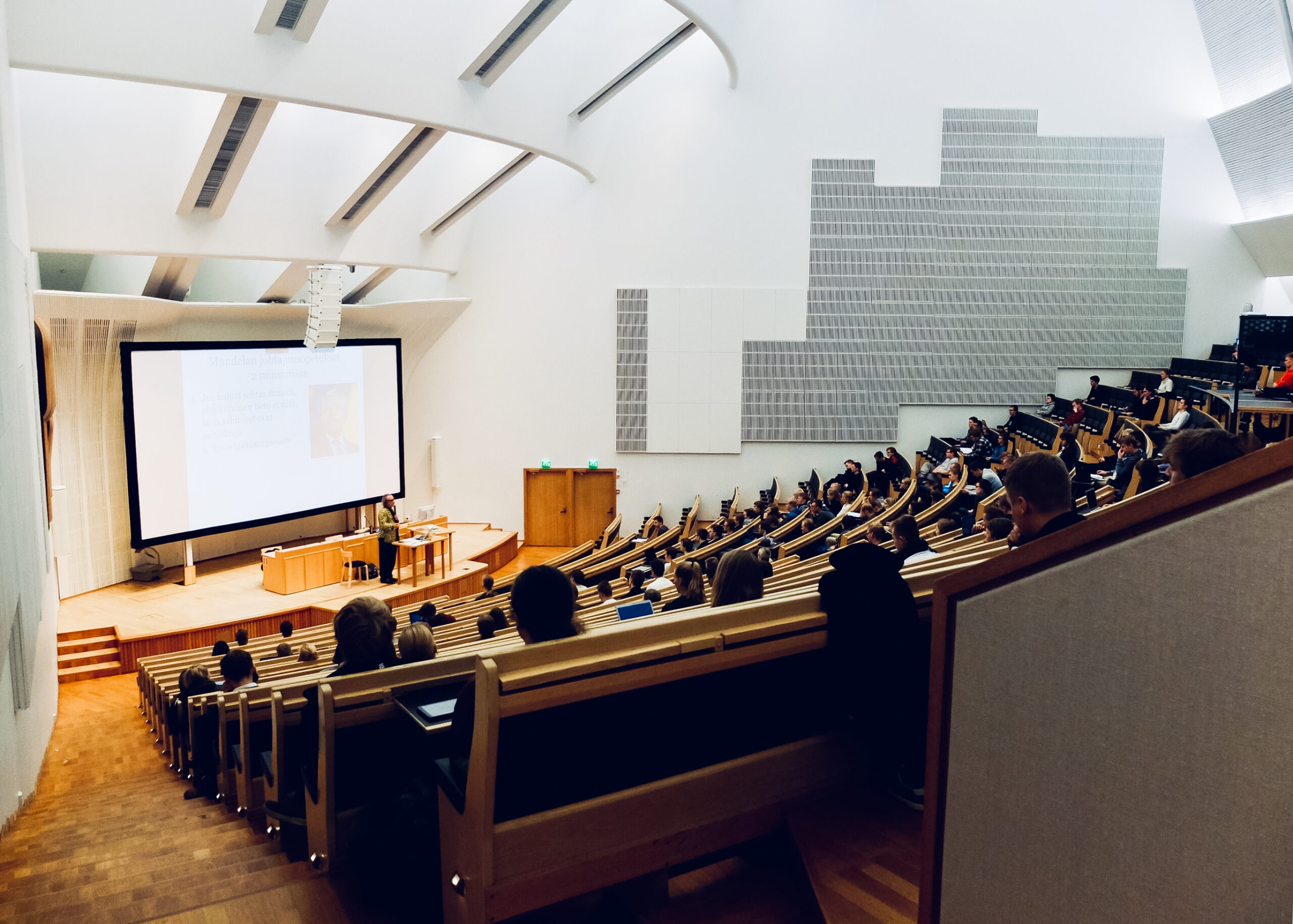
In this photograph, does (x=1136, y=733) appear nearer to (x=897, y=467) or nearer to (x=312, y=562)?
(x=312, y=562)

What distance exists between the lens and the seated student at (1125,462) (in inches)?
265

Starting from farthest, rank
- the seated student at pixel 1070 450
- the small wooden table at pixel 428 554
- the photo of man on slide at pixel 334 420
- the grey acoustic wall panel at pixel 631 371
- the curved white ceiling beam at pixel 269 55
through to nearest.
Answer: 1. the grey acoustic wall panel at pixel 631 371
2. the photo of man on slide at pixel 334 420
3. the small wooden table at pixel 428 554
4. the seated student at pixel 1070 450
5. the curved white ceiling beam at pixel 269 55

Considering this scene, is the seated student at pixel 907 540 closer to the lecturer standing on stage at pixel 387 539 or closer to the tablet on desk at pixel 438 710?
the tablet on desk at pixel 438 710

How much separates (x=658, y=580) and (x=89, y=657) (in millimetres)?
6388

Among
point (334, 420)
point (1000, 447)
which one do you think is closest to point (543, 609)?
point (1000, 447)

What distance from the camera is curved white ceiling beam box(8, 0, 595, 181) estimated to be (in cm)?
589

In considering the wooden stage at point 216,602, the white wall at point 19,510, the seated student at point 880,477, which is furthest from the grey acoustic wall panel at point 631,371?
the white wall at point 19,510

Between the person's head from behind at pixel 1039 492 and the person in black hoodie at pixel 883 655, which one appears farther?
the person in black hoodie at pixel 883 655

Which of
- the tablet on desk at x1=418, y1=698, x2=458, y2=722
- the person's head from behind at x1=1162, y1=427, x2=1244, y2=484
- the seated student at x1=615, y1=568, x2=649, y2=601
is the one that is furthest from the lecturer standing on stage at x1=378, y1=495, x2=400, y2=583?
the person's head from behind at x1=1162, y1=427, x2=1244, y2=484

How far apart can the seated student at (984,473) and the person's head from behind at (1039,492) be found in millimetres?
6264

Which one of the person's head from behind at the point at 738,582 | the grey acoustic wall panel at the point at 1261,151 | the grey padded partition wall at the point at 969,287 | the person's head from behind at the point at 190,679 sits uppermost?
the grey acoustic wall panel at the point at 1261,151

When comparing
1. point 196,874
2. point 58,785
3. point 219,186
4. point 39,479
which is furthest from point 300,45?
point 196,874

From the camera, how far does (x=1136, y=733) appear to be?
4.31ft

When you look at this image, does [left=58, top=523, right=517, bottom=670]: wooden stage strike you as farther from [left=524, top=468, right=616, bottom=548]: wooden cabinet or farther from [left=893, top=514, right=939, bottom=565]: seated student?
[left=893, top=514, right=939, bottom=565]: seated student
